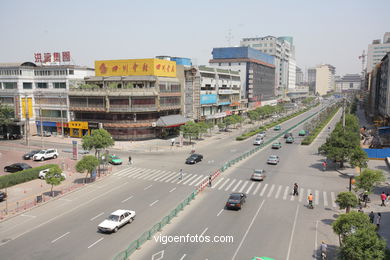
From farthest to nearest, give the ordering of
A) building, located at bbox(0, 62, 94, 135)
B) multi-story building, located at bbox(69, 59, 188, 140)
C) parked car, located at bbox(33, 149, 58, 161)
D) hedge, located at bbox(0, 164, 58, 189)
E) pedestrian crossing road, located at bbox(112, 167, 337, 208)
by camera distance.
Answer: building, located at bbox(0, 62, 94, 135) < multi-story building, located at bbox(69, 59, 188, 140) < parked car, located at bbox(33, 149, 58, 161) < hedge, located at bbox(0, 164, 58, 189) < pedestrian crossing road, located at bbox(112, 167, 337, 208)

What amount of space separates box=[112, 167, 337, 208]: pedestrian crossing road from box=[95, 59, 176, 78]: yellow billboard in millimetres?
37170

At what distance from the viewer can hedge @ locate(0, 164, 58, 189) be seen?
4309 cm

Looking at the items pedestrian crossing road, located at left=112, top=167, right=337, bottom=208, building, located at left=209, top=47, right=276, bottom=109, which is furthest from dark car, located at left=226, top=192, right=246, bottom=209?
building, located at left=209, top=47, right=276, bottom=109

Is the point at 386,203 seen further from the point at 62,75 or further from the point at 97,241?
the point at 62,75

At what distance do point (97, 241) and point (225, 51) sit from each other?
146260 mm

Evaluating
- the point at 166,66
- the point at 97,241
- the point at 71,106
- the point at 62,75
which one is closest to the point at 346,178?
the point at 97,241

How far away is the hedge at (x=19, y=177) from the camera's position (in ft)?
141

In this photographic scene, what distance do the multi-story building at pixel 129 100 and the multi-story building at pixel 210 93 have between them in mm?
6116

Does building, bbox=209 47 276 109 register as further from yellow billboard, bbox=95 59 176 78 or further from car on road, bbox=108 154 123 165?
car on road, bbox=108 154 123 165

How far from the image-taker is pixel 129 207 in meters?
34.8

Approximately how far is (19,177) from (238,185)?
3058 cm

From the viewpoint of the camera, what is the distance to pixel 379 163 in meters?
57.4

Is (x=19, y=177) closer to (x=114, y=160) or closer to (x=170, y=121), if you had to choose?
(x=114, y=160)

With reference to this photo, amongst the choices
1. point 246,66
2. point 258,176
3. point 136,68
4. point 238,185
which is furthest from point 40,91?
point 246,66
